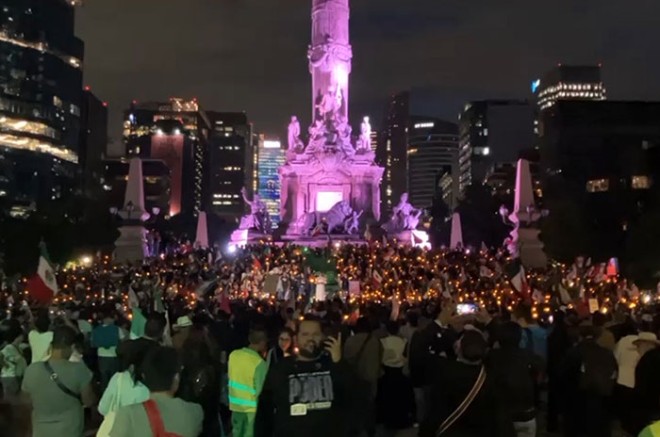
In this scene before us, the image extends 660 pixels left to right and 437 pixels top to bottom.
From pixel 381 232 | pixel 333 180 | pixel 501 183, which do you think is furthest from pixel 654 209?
pixel 501 183

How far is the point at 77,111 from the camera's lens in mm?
124812

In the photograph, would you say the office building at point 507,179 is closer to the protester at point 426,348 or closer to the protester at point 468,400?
the protester at point 426,348

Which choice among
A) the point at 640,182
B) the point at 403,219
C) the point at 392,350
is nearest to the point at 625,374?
the point at 392,350

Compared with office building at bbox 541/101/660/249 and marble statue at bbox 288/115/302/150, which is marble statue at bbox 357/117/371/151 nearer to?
marble statue at bbox 288/115/302/150

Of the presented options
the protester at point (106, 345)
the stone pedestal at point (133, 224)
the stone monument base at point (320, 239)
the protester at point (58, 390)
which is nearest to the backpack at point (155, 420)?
the protester at point (58, 390)

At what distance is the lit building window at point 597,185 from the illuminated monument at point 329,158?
3568 cm

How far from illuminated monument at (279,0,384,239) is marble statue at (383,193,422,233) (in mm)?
2688

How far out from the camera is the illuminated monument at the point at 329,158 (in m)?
61.9

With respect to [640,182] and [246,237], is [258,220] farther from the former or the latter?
[640,182]

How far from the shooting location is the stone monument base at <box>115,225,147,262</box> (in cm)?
4684

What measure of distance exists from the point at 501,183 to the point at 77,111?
207ft

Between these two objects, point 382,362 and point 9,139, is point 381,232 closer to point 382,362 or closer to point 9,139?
point 382,362

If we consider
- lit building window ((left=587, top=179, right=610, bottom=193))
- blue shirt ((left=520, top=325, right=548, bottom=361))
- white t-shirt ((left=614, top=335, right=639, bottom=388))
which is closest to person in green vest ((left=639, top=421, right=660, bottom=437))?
white t-shirt ((left=614, top=335, right=639, bottom=388))

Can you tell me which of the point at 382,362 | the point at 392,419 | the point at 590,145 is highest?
the point at 590,145
